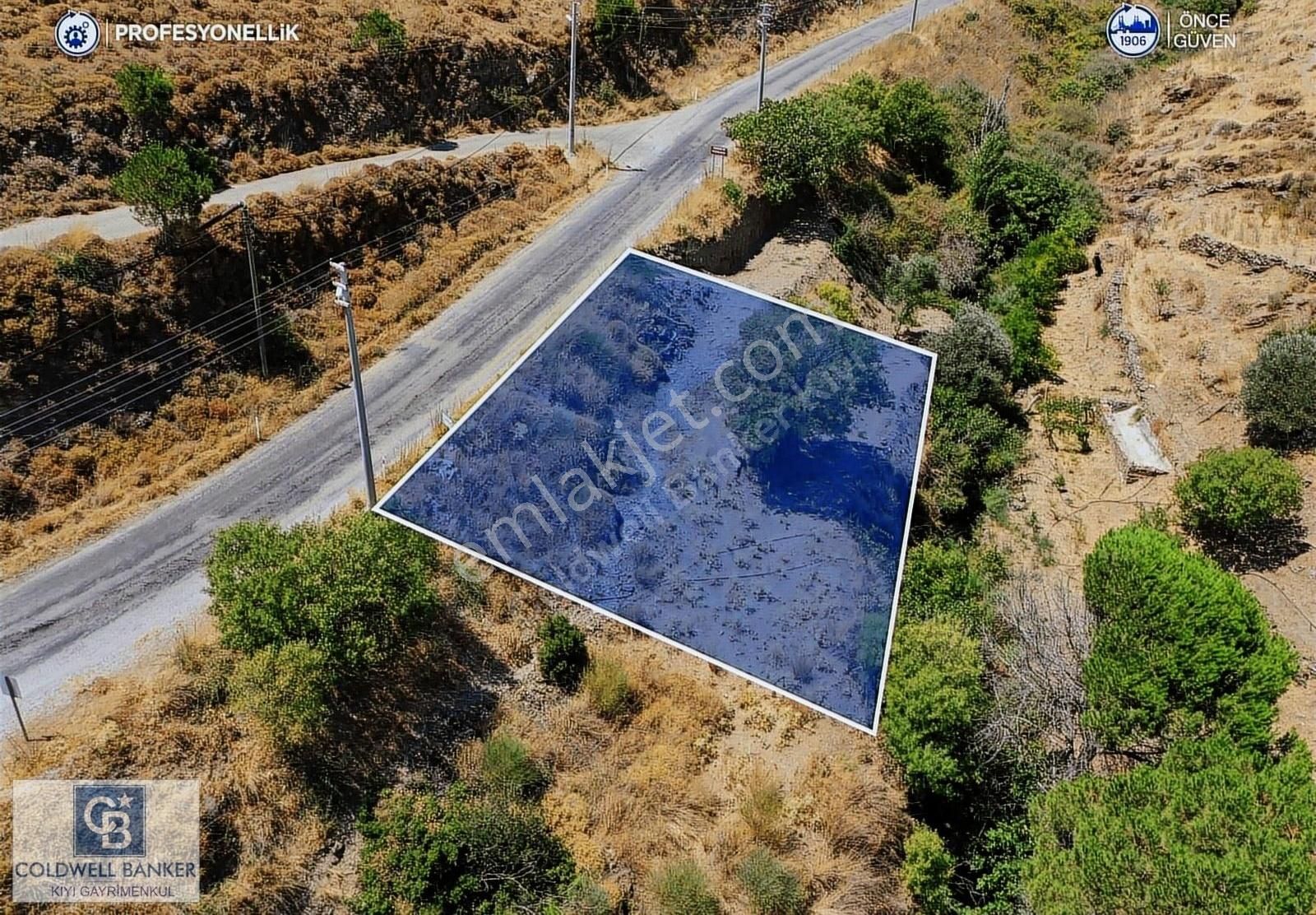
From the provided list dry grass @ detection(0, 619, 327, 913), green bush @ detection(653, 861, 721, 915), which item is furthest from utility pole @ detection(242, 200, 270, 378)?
green bush @ detection(653, 861, 721, 915)

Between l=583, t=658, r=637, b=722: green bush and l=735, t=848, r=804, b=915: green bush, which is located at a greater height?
l=583, t=658, r=637, b=722: green bush

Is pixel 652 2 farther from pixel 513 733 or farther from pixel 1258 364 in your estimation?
pixel 513 733

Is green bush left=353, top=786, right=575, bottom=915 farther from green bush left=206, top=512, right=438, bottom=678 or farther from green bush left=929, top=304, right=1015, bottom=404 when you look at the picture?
green bush left=929, top=304, right=1015, bottom=404

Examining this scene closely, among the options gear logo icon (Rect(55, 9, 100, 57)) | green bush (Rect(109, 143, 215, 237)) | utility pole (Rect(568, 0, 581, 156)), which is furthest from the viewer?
utility pole (Rect(568, 0, 581, 156))

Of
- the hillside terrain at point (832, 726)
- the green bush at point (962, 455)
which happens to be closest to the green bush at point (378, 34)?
the hillside terrain at point (832, 726)

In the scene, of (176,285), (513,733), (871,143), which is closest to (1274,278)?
(871,143)

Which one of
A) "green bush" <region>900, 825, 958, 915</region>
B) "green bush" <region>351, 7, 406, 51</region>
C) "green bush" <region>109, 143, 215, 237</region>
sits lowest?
"green bush" <region>900, 825, 958, 915</region>

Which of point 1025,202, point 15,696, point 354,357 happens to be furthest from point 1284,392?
point 15,696
